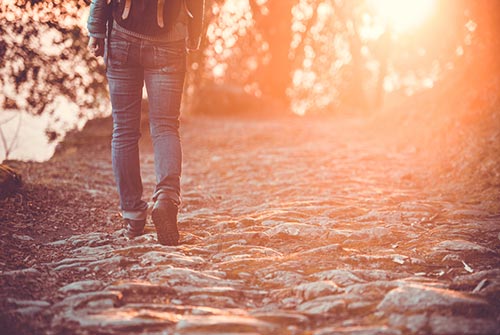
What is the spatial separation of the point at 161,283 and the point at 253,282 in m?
0.48

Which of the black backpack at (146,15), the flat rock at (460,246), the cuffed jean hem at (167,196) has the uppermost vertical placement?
the black backpack at (146,15)

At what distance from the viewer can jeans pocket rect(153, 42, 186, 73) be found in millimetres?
3426

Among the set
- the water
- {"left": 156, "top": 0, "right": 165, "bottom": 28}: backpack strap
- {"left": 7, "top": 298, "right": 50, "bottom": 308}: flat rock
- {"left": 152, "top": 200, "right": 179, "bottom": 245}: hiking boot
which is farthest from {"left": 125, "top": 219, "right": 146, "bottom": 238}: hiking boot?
the water

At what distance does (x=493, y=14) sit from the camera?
6.29 m

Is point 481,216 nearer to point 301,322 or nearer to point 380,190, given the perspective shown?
point 380,190

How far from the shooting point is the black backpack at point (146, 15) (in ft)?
10.7

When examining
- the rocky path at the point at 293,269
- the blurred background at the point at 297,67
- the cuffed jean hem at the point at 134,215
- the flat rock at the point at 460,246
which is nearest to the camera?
the rocky path at the point at 293,269

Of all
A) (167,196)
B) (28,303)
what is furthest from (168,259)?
(28,303)

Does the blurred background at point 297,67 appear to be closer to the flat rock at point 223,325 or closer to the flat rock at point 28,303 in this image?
the flat rock at point 28,303

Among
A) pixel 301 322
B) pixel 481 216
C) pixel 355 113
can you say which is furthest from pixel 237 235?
pixel 355 113

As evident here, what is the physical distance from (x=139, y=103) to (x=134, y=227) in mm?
832

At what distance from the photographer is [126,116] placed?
355cm

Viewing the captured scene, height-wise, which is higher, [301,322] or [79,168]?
[79,168]

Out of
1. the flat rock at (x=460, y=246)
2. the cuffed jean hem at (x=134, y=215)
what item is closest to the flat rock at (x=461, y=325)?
the flat rock at (x=460, y=246)
